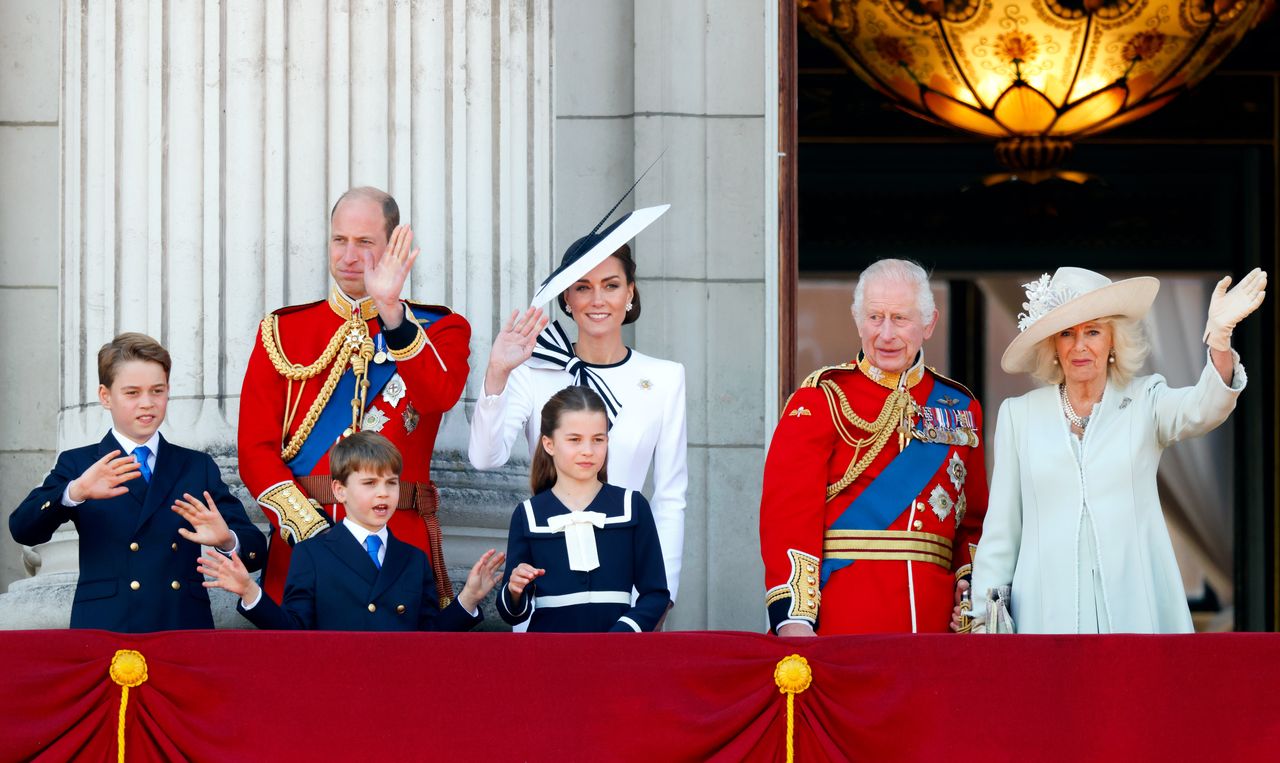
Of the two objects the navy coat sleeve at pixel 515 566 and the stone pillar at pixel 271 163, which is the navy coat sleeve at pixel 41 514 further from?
the stone pillar at pixel 271 163

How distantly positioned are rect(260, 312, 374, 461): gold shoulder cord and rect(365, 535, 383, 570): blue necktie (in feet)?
1.64

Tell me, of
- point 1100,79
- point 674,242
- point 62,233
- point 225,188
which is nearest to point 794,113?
point 674,242

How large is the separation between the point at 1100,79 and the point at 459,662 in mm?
7162

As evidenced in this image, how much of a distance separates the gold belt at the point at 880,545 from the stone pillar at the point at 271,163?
148 cm

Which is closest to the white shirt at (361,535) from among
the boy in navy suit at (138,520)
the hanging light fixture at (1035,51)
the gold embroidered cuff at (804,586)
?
the boy in navy suit at (138,520)

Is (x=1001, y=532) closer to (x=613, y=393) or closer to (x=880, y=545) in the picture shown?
(x=880, y=545)

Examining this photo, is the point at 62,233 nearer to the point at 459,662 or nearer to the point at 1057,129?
the point at 459,662

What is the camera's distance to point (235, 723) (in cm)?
484

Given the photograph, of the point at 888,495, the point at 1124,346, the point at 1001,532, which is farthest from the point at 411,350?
the point at 1124,346

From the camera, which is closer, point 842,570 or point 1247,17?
point 842,570

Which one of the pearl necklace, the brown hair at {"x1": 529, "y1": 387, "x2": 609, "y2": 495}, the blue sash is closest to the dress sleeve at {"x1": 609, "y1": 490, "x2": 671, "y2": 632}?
the brown hair at {"x1": 529, "y1": 387, "x2": 609, "y2": 495}

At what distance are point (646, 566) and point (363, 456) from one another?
730mm

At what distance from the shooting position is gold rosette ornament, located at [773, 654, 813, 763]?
485cm

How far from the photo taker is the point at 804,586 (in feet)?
17.9
